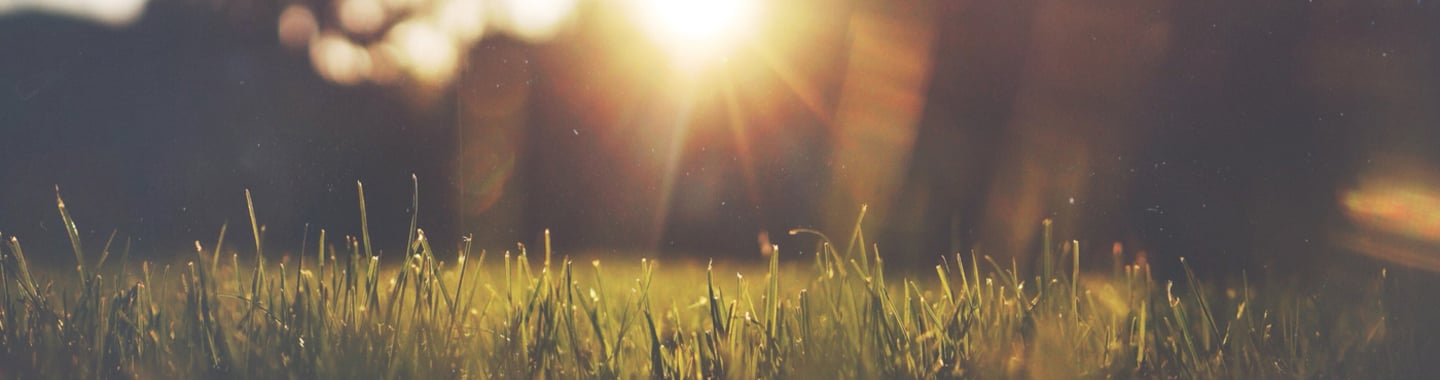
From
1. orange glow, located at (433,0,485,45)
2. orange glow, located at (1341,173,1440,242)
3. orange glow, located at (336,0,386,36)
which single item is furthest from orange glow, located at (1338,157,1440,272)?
orange glow, located at (336,0,386,36)

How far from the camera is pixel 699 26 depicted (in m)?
2.76

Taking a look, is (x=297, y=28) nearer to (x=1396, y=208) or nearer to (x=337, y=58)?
(x=337, y=58)

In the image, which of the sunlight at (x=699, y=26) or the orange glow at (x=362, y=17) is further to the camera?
the orange glow at (x=362, y=17)

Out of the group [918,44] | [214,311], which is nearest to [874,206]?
[918,44]

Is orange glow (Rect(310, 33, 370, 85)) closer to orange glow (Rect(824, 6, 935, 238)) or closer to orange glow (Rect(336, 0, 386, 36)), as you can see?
orange glow (Rect(336, 0, 386, 36))

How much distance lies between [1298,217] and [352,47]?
3510mm

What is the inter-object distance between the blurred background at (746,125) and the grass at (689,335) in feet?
2.41

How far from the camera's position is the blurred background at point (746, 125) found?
266cm

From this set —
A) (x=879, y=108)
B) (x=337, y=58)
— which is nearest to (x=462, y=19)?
(x=337, y=58)

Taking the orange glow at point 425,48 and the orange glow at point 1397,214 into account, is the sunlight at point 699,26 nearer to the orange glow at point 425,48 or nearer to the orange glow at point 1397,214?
the orange glow at point 425,48

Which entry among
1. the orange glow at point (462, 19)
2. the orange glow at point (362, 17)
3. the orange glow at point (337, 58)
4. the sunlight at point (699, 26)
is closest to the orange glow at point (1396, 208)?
the sunlight at point (699, 26)

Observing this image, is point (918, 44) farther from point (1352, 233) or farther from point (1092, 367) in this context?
point (1092, 367)

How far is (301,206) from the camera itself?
3285 mm

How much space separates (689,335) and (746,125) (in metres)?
2.66
